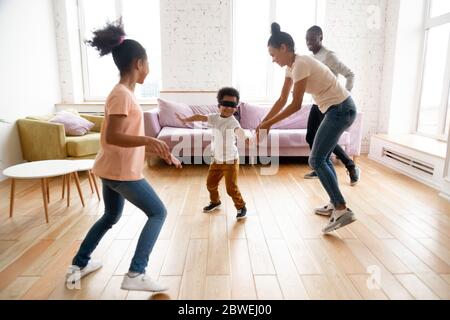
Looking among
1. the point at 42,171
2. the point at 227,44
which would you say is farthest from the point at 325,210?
the point at 227,44

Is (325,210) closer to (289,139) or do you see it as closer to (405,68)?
(289,139)

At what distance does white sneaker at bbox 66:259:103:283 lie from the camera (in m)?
1.62

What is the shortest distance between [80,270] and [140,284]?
0.40 m

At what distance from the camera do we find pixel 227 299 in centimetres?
152

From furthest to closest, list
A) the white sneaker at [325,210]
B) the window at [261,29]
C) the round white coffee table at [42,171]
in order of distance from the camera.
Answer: the window at [261,29]
the white sneaker at [325,210]
the round white coffee table at [42,171]

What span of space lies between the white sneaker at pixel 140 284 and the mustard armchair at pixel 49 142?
7.96 feet

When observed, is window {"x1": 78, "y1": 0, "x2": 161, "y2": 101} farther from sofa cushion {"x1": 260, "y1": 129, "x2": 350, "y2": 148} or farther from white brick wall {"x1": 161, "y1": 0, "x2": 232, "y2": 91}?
sofa cushion {"x1": 260, "y1": 129, "x2": 350, "y2": 148}

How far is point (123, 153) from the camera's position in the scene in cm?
138

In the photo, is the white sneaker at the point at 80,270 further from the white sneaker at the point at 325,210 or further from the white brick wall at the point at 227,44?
the white brick wall at the point at 227,44

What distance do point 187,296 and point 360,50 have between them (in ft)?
15.1

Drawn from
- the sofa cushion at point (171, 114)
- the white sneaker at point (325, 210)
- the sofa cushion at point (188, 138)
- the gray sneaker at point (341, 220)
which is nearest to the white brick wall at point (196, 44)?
the sofa cushion at point (171, 114)

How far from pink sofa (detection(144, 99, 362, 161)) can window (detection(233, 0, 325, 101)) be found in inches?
47.5

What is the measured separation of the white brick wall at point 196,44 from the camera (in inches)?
189
